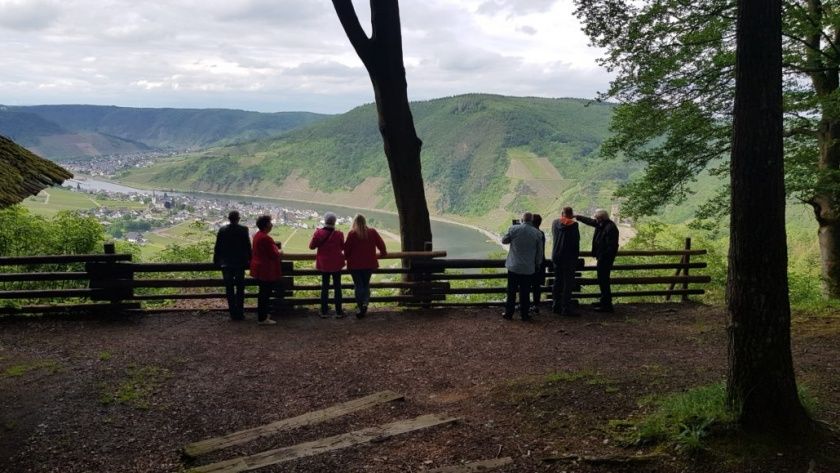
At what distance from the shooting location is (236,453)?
488 centimetres

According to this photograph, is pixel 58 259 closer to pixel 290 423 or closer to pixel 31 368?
pixel 31 368

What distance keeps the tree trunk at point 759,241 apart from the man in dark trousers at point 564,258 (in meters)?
5.56

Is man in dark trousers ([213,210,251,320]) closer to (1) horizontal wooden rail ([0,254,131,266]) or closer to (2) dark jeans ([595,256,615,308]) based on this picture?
(1) horizontal wooden rail ([0,254,131,266])

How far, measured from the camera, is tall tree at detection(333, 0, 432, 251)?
Answer: 10680mm

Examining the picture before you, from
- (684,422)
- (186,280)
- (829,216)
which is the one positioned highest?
(829,216)

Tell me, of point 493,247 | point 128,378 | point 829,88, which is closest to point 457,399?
point 128,378

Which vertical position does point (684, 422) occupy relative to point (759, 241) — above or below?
below

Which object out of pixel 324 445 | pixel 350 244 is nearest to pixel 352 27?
pixel 350 244

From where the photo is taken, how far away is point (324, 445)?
4.89 metres

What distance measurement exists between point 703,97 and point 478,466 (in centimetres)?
983

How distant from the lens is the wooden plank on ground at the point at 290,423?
4.97m

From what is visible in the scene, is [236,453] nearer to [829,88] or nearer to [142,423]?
[142,423]

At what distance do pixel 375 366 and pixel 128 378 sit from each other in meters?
3.09

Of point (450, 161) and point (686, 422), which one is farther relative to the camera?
point (450, 161)
